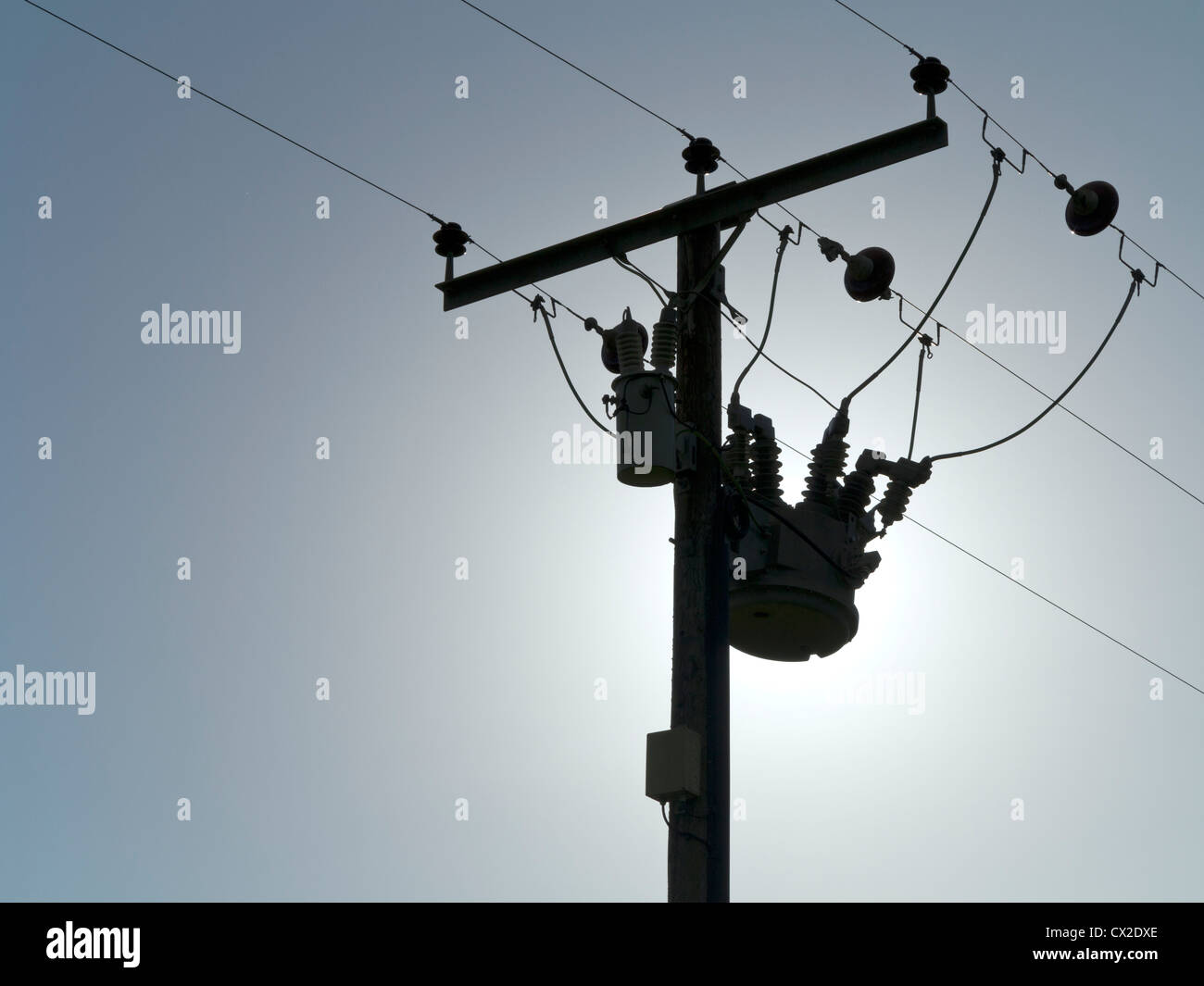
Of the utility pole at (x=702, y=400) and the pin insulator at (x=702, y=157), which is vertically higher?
→ the pin insulator at (x=702, y=157)

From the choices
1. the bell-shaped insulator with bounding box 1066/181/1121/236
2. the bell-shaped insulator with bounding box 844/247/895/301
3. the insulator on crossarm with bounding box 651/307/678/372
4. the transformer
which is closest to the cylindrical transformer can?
the insulator on crossarm with bounding box 651/307/678/372

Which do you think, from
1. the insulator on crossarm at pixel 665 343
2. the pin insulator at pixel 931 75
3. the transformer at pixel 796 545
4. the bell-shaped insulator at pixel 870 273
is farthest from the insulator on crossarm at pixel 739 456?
the pin insulator at pixel 931 75

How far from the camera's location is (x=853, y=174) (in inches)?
459

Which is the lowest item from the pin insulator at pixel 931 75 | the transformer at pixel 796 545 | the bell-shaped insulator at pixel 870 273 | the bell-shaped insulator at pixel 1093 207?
the transformer at pixel 796 545

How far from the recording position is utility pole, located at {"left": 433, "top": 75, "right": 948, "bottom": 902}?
1066 centimetres
